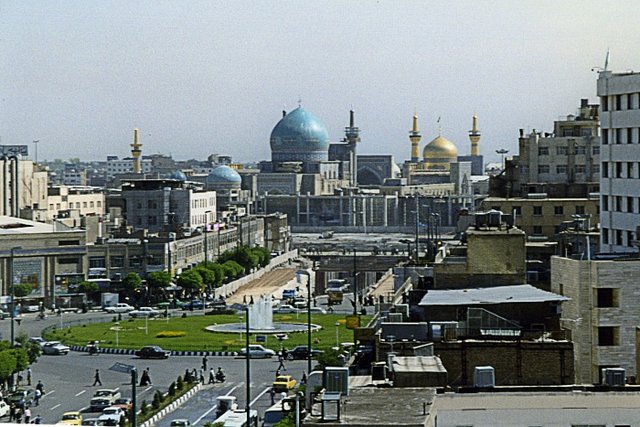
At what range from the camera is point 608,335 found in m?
8.25

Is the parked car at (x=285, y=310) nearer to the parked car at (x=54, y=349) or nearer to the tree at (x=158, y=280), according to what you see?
A: the tree at (x=158, y=280)

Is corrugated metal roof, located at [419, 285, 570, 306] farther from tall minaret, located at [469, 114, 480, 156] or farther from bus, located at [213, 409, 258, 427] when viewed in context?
tall minaret, located at [469, 114, 480, 156]

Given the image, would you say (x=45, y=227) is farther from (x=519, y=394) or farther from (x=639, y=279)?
(x=519, y=394)

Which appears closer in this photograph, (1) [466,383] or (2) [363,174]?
(1) [466,383]

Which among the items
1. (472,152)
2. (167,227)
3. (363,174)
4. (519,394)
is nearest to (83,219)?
(167,227)

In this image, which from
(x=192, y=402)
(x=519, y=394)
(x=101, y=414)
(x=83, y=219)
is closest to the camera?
(x=519, y=394)

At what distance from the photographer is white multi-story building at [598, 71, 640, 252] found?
46.7ft

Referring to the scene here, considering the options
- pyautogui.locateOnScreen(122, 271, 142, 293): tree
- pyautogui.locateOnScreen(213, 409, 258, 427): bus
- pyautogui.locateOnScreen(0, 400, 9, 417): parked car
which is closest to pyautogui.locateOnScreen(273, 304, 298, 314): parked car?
pyautogui.locateOnScreen(122, 271, 142, 293): tree

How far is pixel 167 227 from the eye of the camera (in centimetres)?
3847

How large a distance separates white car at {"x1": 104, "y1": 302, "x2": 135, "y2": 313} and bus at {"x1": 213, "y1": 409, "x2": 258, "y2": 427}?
14.4 meters

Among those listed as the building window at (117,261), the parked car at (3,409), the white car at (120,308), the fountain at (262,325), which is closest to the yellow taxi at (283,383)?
the parked car at (3,409)

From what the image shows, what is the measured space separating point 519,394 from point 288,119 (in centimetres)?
6490

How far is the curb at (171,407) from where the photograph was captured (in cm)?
1529

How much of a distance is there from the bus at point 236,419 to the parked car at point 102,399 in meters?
2.00
